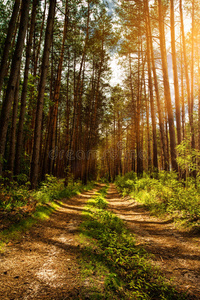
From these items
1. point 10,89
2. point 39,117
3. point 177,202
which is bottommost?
point 177,202

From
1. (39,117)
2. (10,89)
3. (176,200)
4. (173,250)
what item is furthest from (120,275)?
(39,117)

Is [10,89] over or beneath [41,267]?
over

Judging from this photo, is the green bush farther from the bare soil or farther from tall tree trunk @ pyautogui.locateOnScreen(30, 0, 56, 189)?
tall tree trunk @ pyautogui.locateOnScreen(30, 0, 56, 189)

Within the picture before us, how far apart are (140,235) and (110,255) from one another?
5.56ft

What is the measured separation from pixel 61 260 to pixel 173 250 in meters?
2.44

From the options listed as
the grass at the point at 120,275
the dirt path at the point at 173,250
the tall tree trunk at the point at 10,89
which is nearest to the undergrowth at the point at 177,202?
the dirt path at the point at 173,250

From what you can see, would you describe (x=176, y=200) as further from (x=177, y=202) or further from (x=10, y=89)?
(x=10, y=89)

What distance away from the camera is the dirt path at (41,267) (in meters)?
2.00

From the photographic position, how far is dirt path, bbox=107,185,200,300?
2488mm

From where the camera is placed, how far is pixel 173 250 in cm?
356

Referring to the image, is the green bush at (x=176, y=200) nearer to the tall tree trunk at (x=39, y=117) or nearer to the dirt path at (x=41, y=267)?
the dirt path at (x=41, y=267)

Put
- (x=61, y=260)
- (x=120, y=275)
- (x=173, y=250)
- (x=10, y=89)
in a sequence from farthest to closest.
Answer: (x=10, y=89)
(x=173, y=250)
(x=61, y=260)
(x=120, y=275)

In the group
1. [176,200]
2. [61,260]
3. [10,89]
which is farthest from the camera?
[10,89]

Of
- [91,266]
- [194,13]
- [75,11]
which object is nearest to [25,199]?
[91,266]
